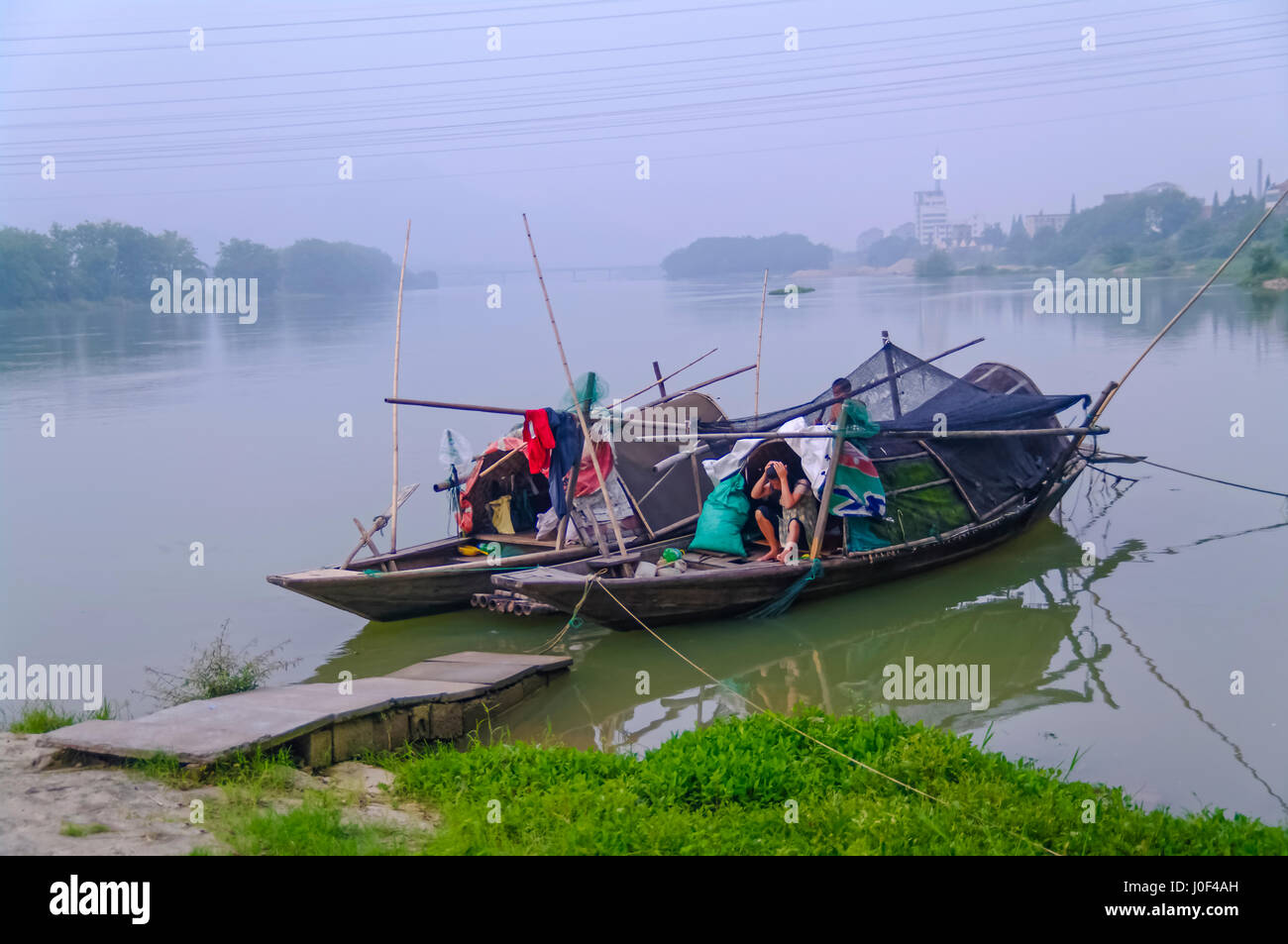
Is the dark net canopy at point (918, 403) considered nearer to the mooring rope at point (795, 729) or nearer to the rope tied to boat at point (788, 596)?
the rope tied to boat at point (788, 596)

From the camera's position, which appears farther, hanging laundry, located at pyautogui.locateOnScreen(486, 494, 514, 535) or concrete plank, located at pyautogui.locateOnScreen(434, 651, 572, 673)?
hanging laundry, located at pyautogui.locateOnScreen(486, 494, 514, 535)

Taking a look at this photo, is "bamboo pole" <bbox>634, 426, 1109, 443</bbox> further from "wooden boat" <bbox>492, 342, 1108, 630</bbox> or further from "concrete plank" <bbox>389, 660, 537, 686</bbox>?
"concrete plank" <bbox>389, 660, 537, 686</bbox>

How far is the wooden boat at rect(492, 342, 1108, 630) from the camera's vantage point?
633 cm

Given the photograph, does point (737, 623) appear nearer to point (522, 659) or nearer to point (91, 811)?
point (522, 659)

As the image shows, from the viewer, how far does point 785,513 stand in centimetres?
706

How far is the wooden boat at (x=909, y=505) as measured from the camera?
6332mm

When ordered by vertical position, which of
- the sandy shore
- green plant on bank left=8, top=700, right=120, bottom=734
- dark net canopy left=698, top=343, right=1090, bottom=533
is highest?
dark net canopy left=698, top=343, right=1090, bottom=533

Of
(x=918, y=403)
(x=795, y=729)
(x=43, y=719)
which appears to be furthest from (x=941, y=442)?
(x=43, y=719)

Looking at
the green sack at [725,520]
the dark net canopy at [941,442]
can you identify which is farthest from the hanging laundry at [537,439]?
the dark net canopy at [941,442]

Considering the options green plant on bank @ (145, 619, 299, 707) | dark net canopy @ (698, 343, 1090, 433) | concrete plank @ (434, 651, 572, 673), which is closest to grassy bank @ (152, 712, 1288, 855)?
concrete plank @ (434, 651, 572, 673)

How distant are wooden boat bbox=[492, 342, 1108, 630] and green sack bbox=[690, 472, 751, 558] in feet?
0.26

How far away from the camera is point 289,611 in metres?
7.65

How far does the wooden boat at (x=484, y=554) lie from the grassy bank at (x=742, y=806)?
229cm

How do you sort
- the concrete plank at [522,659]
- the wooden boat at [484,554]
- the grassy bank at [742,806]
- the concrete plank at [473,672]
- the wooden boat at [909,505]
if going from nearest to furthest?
1. the grassy bank at [742,806]
2. the concrete plank at [473,672]
3. the concrete plank at [522,659]
4. the wooden boat at [909,505]
5. the wooden boat at [484,554]
